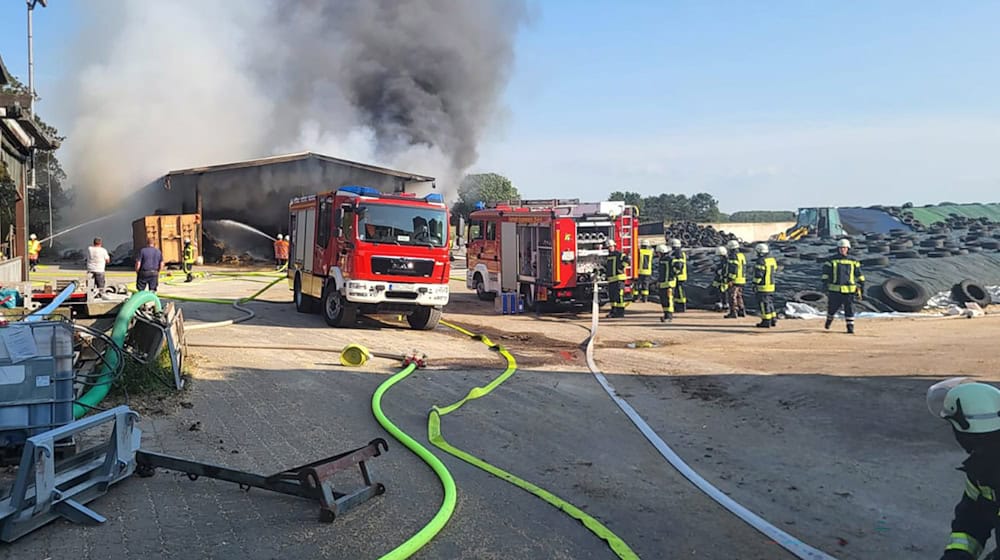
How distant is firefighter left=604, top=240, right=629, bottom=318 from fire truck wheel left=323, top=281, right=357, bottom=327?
557cm

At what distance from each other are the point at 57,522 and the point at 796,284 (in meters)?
16.0

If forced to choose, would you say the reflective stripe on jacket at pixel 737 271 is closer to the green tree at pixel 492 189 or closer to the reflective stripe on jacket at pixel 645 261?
the reflective stripe on jacket at pixel 645 261

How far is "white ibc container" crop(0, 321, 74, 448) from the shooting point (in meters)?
5.12

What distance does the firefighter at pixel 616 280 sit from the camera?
16.4m

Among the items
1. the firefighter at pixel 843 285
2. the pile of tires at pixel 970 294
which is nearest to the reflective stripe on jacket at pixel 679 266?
the firefighter at pixel 843 285

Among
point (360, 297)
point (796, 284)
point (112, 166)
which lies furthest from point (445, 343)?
point (112, 166)

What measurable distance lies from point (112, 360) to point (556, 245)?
1045 centimetres

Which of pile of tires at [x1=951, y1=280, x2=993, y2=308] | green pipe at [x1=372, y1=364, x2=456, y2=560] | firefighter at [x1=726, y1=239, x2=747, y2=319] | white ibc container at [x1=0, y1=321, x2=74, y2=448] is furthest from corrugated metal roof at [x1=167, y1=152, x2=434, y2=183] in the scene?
white ibc container at [x1=0, y1=321, x2=74, y2=448]

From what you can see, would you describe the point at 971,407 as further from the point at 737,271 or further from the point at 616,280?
the point at 616,280

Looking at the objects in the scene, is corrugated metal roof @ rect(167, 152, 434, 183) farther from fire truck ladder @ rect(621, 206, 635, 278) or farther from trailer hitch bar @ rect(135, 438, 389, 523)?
trailer hitch bar @ rect(135, 438, 389, 523)

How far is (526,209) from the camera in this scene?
17500 millimetres

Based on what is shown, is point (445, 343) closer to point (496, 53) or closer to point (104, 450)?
point (104, 450)

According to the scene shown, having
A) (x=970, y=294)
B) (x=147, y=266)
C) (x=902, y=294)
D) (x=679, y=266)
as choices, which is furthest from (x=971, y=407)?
(x=970, y=294)

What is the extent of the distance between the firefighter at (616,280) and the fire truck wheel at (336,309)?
18.3 ft
